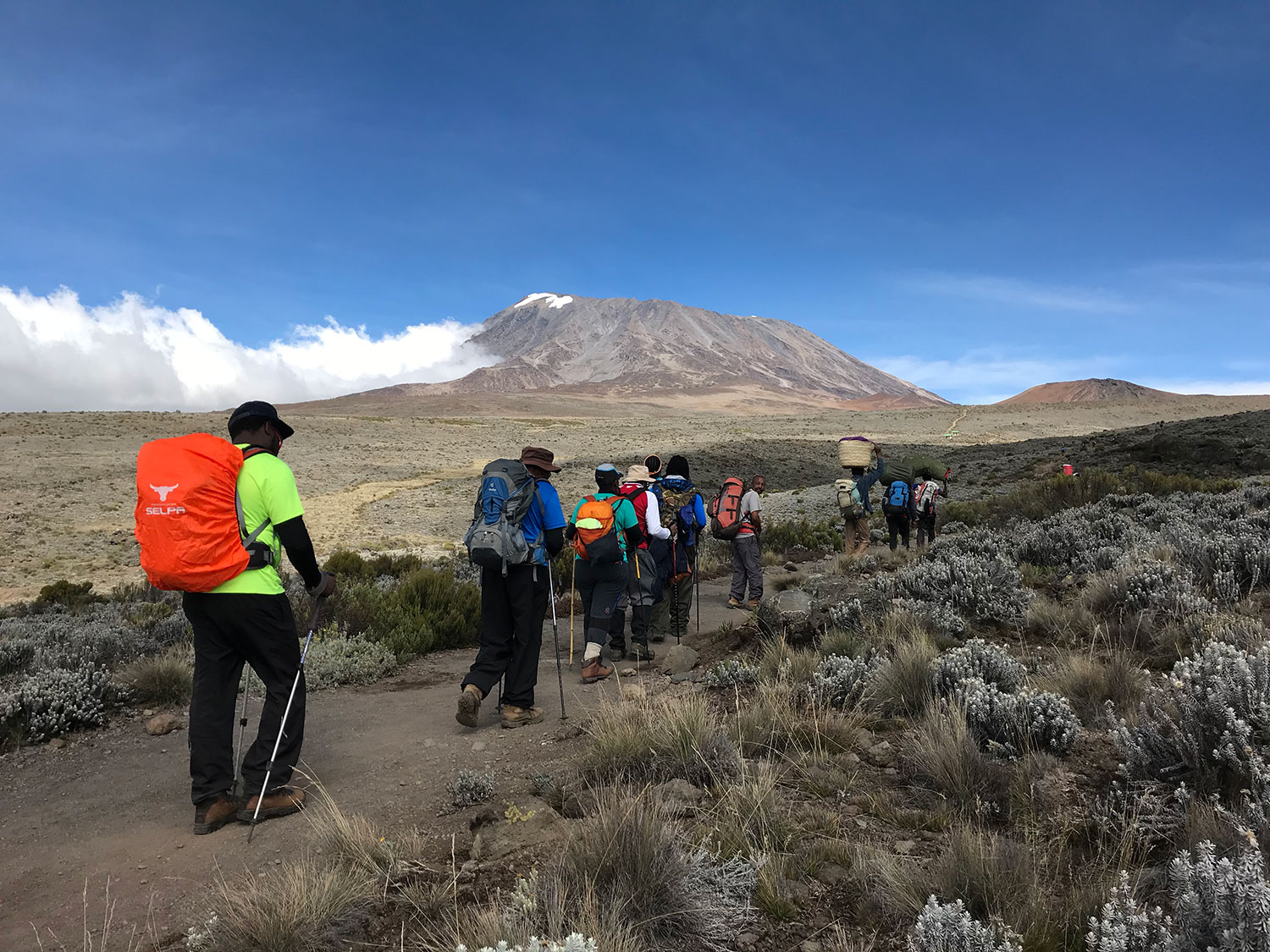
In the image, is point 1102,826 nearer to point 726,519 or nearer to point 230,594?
point 230,594

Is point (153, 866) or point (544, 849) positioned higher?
point (544, 849)

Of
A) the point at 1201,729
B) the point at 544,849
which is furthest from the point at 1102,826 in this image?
the point at 544,849

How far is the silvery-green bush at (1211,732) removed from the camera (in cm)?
284

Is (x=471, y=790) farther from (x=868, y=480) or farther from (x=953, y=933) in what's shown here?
(x=868, y=480)

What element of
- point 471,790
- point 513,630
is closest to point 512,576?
point 513,630

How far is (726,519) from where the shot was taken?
9188mm

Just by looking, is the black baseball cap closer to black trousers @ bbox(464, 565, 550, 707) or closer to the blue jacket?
black trousers @ bbox(464, 565, 550, 707)

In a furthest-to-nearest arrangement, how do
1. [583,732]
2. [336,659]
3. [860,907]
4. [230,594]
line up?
[336,659] → [583,732] → [230,594] → [860,907]

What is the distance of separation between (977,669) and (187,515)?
4.36 m

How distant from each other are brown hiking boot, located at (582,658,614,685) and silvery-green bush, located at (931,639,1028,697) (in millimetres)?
3159

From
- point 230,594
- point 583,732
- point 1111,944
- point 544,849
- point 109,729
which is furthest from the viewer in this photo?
point 109,729

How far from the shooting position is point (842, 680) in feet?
15.6

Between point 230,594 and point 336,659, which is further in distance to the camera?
point 336,659

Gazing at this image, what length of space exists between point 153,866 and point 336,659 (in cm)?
333
